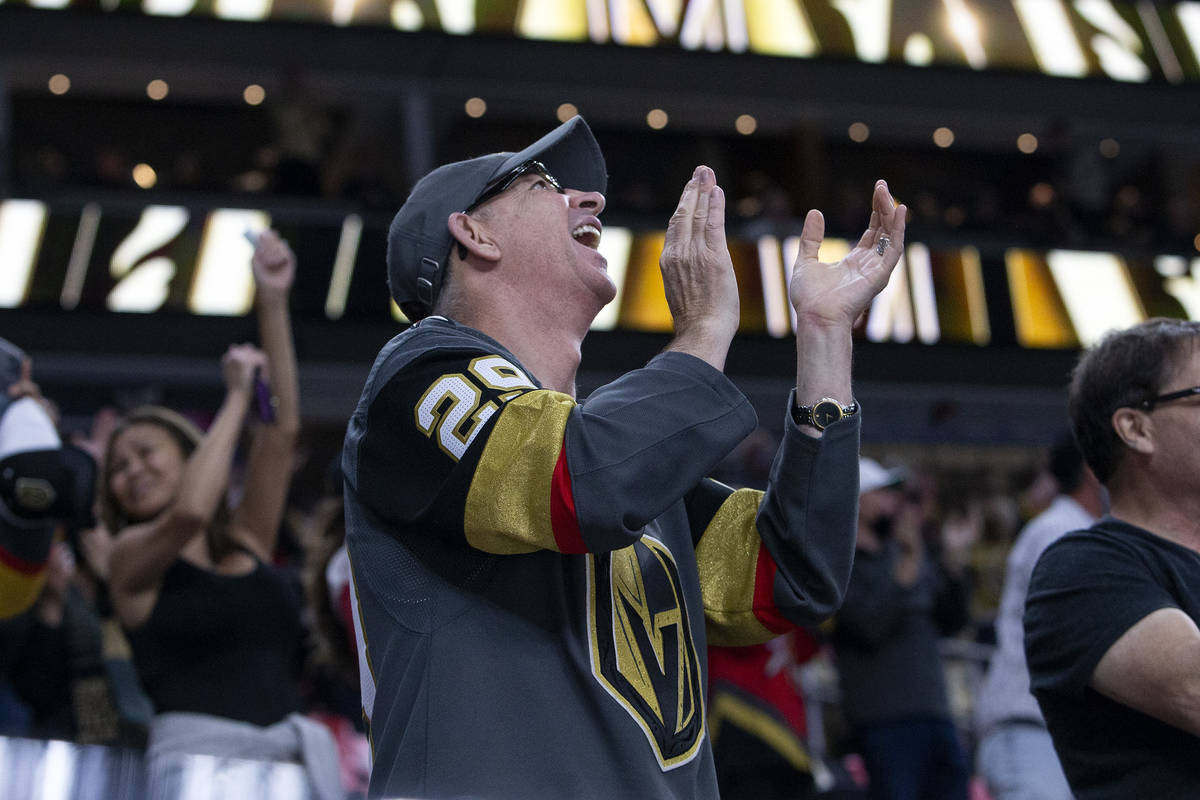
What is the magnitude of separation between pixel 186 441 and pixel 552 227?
6.93 feet

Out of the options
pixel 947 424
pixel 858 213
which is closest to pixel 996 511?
pixel 947 424

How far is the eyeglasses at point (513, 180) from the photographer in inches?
83.3

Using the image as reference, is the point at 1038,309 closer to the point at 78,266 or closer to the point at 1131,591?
the point at 78,266

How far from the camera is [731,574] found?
6.93ft

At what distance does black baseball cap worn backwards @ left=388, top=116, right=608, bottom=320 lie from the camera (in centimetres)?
209

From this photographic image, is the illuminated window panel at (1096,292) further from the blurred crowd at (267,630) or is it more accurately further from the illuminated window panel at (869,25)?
the blurred crowd at (267,630)

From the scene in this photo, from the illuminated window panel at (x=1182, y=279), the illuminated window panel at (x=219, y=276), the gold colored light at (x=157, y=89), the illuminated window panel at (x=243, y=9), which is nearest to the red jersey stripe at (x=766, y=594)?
the illuminated window panel at (x=219, y=276)

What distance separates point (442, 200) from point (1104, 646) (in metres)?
1.28

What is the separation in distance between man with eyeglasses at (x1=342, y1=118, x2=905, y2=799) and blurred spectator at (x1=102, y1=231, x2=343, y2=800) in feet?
5.22

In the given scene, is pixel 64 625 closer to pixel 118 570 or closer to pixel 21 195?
pixel 118 570

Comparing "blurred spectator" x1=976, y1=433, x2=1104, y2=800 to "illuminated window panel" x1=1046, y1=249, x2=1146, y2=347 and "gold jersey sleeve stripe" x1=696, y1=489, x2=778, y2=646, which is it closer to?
"gold jersey sleeve stripe" x1=696, y1=489, x2=778, y2=646

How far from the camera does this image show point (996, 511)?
35.2ft

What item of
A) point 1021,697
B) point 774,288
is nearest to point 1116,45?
point 774,288

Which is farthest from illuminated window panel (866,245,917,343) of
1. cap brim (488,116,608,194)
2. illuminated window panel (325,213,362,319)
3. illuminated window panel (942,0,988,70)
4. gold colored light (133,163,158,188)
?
cap brim (488,116,608,194)
